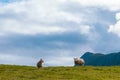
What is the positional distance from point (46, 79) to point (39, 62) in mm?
11318

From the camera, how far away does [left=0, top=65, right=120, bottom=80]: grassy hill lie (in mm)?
49147

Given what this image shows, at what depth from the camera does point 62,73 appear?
53.3m

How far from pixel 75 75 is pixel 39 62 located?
885 cm

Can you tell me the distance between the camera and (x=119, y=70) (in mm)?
58312

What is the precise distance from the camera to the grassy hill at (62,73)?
49.1 metres

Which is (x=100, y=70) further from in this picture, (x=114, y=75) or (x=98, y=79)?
(x=98, y=79)

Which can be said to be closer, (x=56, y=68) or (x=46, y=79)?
(x=46, y=79)

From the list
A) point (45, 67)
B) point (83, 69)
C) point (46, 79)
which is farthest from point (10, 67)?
point (46, 79)

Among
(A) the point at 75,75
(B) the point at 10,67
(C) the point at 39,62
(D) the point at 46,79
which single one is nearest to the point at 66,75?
(A) the point at 75,75

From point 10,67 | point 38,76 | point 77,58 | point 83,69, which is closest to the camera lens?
point 38,76

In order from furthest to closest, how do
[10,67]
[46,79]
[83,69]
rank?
[10,67] < [83,69] < [46,79]

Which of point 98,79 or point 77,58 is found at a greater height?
point 77,58

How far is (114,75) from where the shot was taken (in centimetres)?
5309

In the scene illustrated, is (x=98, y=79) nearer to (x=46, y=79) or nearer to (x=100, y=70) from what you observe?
(x=46, y=79)
